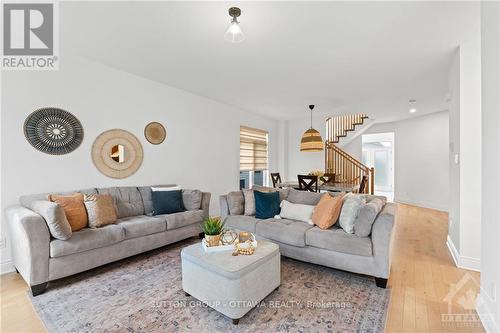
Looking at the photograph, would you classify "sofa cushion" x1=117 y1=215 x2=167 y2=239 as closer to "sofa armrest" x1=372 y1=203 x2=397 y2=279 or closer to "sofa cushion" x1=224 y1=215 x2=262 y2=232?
"sofa cushion" x1=224 y1=215 x2=262 y2=232

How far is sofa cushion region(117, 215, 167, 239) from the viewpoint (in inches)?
111

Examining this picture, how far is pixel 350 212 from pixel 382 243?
0.44m

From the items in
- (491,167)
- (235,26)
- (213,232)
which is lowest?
(213,232)

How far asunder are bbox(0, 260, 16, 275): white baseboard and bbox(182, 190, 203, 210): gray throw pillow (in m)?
2.07

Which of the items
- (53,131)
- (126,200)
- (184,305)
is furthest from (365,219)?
(53,131)

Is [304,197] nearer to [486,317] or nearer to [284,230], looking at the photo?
[284,230]

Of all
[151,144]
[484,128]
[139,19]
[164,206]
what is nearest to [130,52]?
[139,19]

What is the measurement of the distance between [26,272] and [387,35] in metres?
4.36

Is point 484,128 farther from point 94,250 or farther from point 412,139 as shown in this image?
point 412,139

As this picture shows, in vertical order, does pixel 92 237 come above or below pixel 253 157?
below

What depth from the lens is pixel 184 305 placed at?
2016 millimetres

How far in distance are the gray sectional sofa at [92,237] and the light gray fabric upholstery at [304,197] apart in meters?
1.47

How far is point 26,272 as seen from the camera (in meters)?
2.20

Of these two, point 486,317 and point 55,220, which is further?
point 55,220
